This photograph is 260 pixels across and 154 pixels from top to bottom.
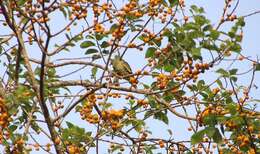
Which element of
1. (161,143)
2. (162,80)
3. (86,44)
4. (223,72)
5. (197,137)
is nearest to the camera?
(197,137)

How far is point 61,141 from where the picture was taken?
448cm

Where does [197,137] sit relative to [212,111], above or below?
below

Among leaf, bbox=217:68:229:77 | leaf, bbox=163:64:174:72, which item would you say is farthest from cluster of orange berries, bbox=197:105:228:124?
leaf, bbox=163:64:174:72

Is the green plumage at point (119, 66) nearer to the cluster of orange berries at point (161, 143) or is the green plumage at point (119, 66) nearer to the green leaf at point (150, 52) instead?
the green leaf at point (150, 52)

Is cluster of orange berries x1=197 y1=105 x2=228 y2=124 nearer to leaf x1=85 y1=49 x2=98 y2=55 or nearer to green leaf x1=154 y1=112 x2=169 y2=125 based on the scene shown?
green leaf x1=154 y1=112 x2=169 y2=125

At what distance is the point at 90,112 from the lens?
14.8 ft

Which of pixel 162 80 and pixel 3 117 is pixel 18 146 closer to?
pixel 3 117

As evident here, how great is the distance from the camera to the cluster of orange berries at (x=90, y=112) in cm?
436

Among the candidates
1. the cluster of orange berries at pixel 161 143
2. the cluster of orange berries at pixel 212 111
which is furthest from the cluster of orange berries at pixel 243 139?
the cluster of orange berries at pixel 161 143

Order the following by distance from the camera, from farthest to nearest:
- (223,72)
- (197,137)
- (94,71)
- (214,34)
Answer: (94,71) → (223,72) → (214,34) → (197,137)

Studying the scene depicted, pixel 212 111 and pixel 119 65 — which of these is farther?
pixel 119 65

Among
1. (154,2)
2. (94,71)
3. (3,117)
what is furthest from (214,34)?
(3,117)

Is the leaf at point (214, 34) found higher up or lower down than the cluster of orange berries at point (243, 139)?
higher up

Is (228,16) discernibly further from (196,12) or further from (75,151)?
(75,151)
